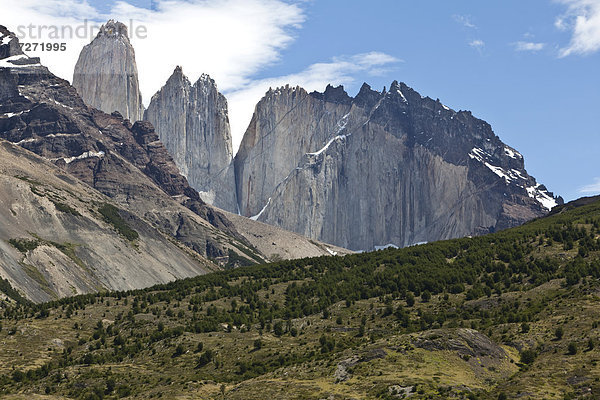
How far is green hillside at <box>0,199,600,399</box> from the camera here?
10656 cm

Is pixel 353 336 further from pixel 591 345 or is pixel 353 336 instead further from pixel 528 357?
pixel 591 345

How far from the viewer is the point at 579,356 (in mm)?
107750

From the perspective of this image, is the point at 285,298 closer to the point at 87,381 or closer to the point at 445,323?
the point at 445,323

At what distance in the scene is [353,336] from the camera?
141 meters

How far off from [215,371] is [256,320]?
40.5 metres

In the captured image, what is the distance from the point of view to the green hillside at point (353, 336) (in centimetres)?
10656

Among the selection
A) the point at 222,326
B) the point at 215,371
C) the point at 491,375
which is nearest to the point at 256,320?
the point at 222,326

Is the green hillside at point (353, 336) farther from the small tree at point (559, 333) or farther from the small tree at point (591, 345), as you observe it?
the small tree at point (591, 345)

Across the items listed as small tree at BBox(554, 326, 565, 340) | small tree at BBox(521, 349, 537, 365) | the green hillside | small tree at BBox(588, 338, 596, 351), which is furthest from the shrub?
small tree at BBox(554, 326, 565, 340)

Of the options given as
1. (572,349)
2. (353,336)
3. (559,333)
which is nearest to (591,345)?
(572,349)

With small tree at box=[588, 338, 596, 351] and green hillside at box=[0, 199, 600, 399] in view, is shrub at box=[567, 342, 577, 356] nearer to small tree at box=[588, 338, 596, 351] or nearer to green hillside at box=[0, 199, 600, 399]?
green hillside at box=[0, 199, 600, 399]

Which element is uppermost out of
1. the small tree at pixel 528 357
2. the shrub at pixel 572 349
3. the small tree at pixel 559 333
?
the small tree at pixel 559 333

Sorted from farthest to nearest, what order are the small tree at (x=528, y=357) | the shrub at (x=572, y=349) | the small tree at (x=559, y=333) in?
the small tree at (x=559, y=333), the small tree at (x=528, y=357), the shrub at (x=572, y=349)

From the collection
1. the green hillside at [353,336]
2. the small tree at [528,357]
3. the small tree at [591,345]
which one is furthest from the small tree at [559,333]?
the small tree at [591,345]
